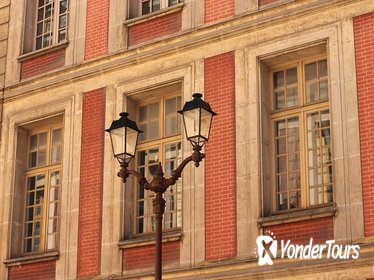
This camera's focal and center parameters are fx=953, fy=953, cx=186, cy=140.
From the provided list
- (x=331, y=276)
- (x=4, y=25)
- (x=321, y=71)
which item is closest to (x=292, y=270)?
(x=331, y=276)

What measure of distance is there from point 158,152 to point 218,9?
8.81 ft

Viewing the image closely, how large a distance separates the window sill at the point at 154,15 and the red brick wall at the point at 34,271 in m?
4.53

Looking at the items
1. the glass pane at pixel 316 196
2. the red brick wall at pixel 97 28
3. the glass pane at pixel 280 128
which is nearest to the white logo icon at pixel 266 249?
the glass pane at pixel 316 196

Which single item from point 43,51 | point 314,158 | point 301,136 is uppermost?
point 43,51

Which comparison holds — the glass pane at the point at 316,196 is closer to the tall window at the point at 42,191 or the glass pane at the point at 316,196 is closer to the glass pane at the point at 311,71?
the glass pane at the point at 311,71

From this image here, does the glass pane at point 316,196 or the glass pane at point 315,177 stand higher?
the glass pane at point 315,177

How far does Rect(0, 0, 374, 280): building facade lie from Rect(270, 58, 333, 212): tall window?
0.02 meters

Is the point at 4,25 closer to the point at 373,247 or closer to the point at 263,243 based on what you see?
the point at 263,243

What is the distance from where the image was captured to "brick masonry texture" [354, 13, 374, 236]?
44.5 feet

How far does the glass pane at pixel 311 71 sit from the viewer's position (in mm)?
15219

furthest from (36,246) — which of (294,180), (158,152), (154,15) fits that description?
(294,180)

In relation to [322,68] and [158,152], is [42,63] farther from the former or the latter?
[322,68]

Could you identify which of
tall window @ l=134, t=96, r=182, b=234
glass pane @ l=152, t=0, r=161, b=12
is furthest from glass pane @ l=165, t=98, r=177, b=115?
glass pane @ l=152, t=0, r=161, b=12

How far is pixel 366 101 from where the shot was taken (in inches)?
552
